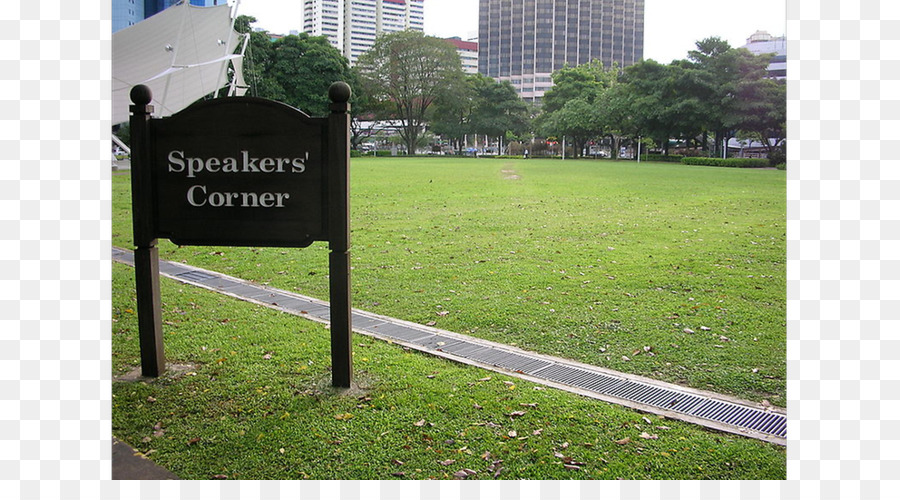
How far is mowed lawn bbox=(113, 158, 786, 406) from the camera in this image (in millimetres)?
4543

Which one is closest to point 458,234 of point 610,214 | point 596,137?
point 610,214

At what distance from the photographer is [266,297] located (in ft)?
19.6

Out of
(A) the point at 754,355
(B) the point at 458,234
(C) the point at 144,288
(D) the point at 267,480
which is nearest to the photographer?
A: (D) the point at 267,480

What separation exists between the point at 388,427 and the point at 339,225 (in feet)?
3.25

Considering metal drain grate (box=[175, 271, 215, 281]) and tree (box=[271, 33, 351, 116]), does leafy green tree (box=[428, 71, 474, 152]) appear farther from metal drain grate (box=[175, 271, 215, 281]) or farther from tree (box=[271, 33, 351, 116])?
metal drain grate (box=[175, 271, 215, 281])

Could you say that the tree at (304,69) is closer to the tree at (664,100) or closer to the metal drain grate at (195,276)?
the tree at (664,100)

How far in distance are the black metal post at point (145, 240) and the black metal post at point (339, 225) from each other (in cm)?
95

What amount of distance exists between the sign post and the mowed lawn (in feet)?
5.64

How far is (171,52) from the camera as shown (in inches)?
963

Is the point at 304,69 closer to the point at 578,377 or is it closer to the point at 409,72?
the point at 409,72

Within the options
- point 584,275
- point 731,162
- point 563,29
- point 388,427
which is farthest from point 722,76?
point 388,427

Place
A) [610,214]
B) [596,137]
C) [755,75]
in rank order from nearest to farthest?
[610,214]
[755,75]
[596,137]

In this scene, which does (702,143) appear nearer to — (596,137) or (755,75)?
(755,75)

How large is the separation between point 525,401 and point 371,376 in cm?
88
